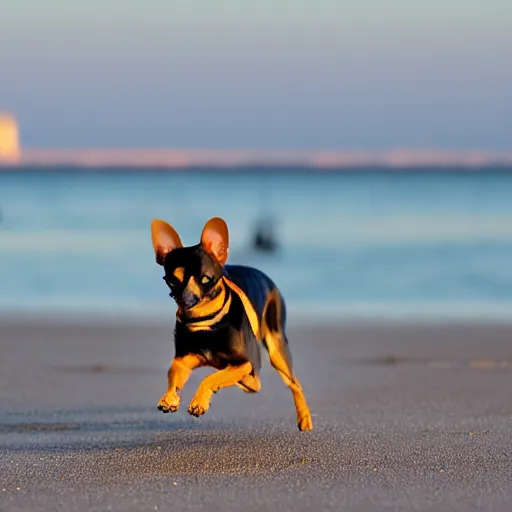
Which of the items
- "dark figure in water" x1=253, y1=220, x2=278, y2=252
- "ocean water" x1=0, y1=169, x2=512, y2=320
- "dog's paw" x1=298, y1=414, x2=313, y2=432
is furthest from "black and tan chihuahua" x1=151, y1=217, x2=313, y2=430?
"dark figure in water" x1=253, y1=220, x2=278, y2=252

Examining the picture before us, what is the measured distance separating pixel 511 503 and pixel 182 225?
47441mm

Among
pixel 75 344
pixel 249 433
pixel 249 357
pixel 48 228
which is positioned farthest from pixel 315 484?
pixel 48 228

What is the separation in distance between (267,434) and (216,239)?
5.10 ft

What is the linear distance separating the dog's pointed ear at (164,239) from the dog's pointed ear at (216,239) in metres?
0.16

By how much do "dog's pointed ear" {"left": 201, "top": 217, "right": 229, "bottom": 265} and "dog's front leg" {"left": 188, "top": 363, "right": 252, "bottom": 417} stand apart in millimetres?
538

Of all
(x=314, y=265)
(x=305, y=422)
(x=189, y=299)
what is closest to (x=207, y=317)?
(x=189, y=299)

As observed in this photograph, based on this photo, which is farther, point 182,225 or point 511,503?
point 182,225

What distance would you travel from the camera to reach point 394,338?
40.0ft

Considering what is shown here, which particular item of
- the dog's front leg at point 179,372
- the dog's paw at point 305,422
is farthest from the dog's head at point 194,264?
the dog's paw at point 305,422

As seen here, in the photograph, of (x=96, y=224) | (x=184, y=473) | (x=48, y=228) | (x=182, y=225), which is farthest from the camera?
(x=182, y=225)

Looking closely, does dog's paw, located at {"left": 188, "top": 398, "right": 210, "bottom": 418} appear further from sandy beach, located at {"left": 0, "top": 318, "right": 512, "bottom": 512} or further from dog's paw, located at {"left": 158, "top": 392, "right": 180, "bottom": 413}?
sandy beach, located at {"left": 0, "top": 318, "right": 512, "bottom": 512}

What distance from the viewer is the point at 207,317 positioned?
20.0 feet

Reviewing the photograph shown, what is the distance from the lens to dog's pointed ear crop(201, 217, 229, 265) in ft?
19.9

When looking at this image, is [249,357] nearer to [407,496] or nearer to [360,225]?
[407,496]
